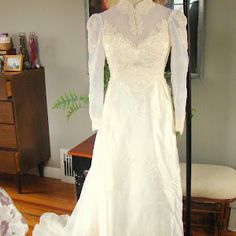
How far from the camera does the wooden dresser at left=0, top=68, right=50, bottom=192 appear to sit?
249 centimetres

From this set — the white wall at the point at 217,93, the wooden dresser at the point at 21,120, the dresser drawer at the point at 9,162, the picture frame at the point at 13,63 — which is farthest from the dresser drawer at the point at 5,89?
the white wall at the point at 217,93

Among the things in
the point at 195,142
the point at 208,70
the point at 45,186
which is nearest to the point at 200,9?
the point at 208,70

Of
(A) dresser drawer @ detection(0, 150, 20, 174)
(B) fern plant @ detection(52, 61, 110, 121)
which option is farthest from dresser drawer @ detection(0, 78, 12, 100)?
(A) dresser drawer @ detection(0, 150, 20, 174)

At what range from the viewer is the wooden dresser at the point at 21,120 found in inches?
98.0

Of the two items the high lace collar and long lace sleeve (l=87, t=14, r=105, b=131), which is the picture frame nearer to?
long lace sleeve (l=87, t=14, r=105, b=131)

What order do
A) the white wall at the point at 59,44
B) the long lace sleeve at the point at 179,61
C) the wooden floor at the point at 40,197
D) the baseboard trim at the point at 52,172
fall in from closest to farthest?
1. the long lace sleeve at the point at 179,61
2. the wooden floor at the point at 40,197
3. the white wall at the point at 59,44
4. the baseboard trim at the point at 52,172

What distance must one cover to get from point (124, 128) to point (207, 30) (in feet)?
3.10

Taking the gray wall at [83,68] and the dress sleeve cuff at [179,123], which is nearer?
the dress sleeve cuff at [179,123]

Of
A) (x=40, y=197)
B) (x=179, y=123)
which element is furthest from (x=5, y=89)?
(x=179, y=123)

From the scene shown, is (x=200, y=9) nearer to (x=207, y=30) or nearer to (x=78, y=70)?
(x=207, y=30)

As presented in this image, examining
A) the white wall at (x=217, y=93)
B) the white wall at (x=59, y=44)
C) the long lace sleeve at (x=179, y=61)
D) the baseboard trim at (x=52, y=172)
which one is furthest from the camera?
the baseboard trim at (x=52, y=172)

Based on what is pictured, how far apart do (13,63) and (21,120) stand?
457 mm

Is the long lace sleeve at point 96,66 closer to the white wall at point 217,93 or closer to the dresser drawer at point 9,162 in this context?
the white wall at point 217,93

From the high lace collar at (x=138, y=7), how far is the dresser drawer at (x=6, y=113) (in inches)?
49.7
